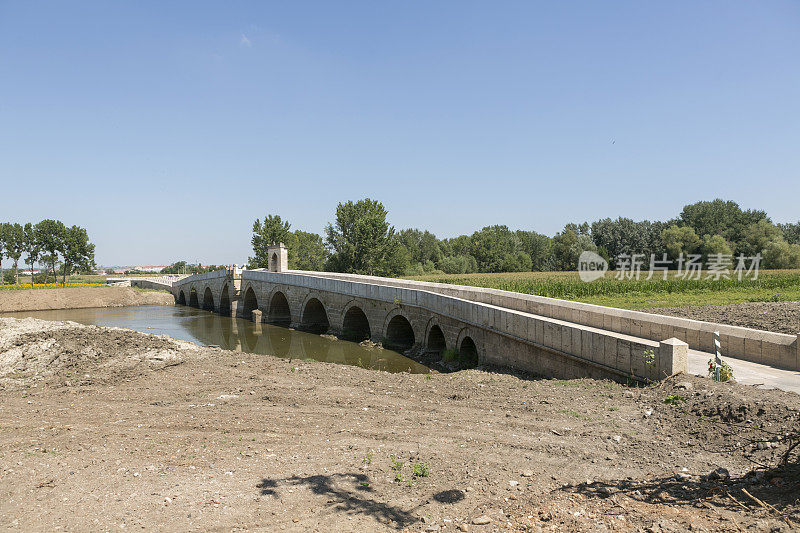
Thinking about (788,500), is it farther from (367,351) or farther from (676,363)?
(367,351)

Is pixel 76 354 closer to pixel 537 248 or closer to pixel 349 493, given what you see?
pixel 349 493

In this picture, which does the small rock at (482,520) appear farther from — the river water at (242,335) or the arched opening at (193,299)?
the arched opening at (193,299)

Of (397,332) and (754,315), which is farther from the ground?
(754,315)

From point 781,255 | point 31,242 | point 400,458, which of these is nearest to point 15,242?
point 31,242

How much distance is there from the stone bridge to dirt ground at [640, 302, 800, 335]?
188 inches

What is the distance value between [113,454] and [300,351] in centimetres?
1335

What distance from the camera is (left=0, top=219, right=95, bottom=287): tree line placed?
56781 millimetres

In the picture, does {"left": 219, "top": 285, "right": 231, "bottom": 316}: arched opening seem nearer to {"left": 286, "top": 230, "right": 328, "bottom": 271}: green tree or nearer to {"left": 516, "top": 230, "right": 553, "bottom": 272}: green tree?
{"left": 286, "top": 230, "right": 328, "bottom": 271}: green tree

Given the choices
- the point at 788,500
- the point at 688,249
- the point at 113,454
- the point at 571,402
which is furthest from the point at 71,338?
the point at 688,249

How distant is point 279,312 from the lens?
29219 millimetres

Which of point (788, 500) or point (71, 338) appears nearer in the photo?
point (788, 500)

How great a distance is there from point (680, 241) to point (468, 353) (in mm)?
49354

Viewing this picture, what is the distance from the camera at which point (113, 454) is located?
538cm

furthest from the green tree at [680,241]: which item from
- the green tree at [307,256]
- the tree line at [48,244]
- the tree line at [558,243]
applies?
the tree line at [48,244]
